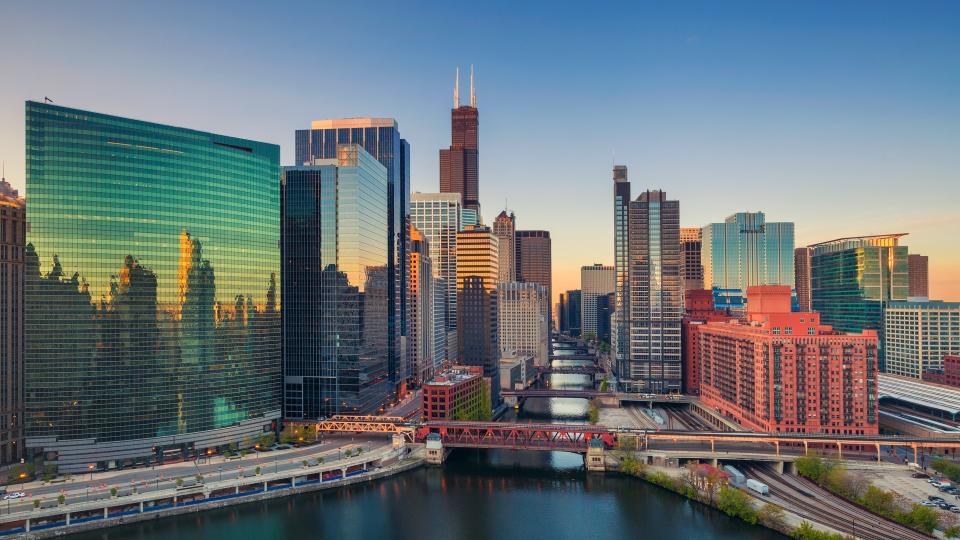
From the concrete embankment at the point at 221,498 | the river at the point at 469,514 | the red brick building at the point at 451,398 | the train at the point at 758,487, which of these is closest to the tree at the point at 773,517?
the river at the point at 469,514

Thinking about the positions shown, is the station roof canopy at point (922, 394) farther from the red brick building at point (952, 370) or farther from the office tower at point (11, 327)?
the office tower at point (11, 327)

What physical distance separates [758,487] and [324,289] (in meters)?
107

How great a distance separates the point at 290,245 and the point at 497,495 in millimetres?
84459

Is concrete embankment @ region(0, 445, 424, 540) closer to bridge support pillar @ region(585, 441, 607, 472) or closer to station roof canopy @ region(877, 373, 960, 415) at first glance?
bridge support pillar @ region(585, 441, 607, 472)

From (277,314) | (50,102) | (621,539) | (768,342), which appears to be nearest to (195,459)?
(277,314)

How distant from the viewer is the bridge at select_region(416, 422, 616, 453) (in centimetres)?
14162

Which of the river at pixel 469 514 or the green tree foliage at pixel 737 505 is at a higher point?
the green tree foliage at pixel 737 505

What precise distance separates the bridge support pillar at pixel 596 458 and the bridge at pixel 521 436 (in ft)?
6.96

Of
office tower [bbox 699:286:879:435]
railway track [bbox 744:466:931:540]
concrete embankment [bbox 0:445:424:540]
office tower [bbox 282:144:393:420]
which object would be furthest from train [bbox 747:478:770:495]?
office tower [bbox 282:144:393:420]

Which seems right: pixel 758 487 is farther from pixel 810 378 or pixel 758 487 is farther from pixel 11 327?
pixel 11 327

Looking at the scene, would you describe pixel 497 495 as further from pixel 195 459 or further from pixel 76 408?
pixel 76 408

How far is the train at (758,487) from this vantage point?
112 meters

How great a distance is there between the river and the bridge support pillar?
9.33 ft

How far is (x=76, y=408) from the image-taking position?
12312 centimetres
